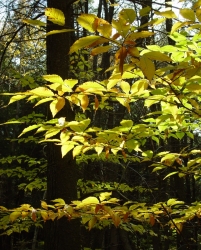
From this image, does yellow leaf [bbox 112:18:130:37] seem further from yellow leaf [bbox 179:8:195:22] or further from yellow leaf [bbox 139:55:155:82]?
yellow leaf [bbox 179:8:195:22]

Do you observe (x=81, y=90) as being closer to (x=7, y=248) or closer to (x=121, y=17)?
(x=121, y=17)

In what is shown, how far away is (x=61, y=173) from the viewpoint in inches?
106

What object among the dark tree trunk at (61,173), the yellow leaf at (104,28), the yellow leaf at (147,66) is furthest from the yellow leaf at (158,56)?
the dark tree trunk at (61,173)

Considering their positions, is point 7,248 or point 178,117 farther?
point 7,248

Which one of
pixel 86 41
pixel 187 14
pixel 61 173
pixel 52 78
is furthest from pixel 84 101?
pixel 61 173

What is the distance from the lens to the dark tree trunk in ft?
8.68

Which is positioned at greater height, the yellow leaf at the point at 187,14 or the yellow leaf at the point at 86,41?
the yellow leaf at the point at 187,14

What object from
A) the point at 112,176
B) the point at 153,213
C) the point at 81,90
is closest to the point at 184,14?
the point at 81,90

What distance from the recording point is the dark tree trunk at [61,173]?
265cm

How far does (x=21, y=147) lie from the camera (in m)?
14.0

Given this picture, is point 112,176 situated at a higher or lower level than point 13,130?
lower

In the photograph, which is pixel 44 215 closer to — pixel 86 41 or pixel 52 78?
pixel 52 78

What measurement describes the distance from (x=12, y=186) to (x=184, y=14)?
1612 centimetres

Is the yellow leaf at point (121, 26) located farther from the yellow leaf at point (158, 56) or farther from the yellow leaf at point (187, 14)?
the yellow leaf at point (187, 14)
